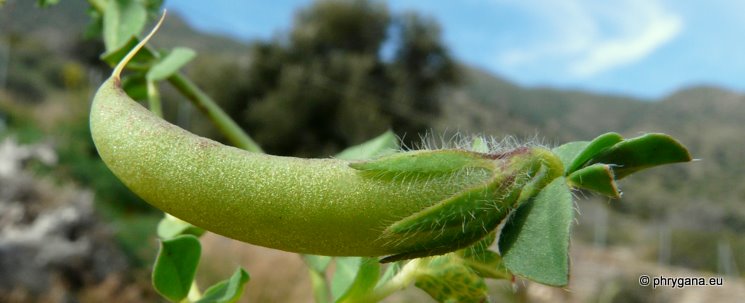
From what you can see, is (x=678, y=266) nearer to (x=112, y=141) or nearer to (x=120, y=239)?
(x=120, y=239)

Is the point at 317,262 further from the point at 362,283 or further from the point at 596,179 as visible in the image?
the point at 596,179

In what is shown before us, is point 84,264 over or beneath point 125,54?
beneath

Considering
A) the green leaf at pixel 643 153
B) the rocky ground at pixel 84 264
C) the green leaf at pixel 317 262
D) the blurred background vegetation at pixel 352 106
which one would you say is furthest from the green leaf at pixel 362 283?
the blurred background vegetation at pixel 352 106

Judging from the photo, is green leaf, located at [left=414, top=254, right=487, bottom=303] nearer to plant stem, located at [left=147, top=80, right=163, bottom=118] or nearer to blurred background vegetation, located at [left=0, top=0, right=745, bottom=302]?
plant stem, located at [left=147, top=80, right=163, bottom=118]

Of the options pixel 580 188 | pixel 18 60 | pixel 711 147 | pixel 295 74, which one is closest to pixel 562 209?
pixel 580 188

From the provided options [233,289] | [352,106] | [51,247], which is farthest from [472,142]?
[352,106]

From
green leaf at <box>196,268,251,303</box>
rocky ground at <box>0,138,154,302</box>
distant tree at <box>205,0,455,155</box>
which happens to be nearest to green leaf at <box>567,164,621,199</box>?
green leaf at <box>196,268,251,303</box>

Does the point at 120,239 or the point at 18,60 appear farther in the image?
the point at 18,60
